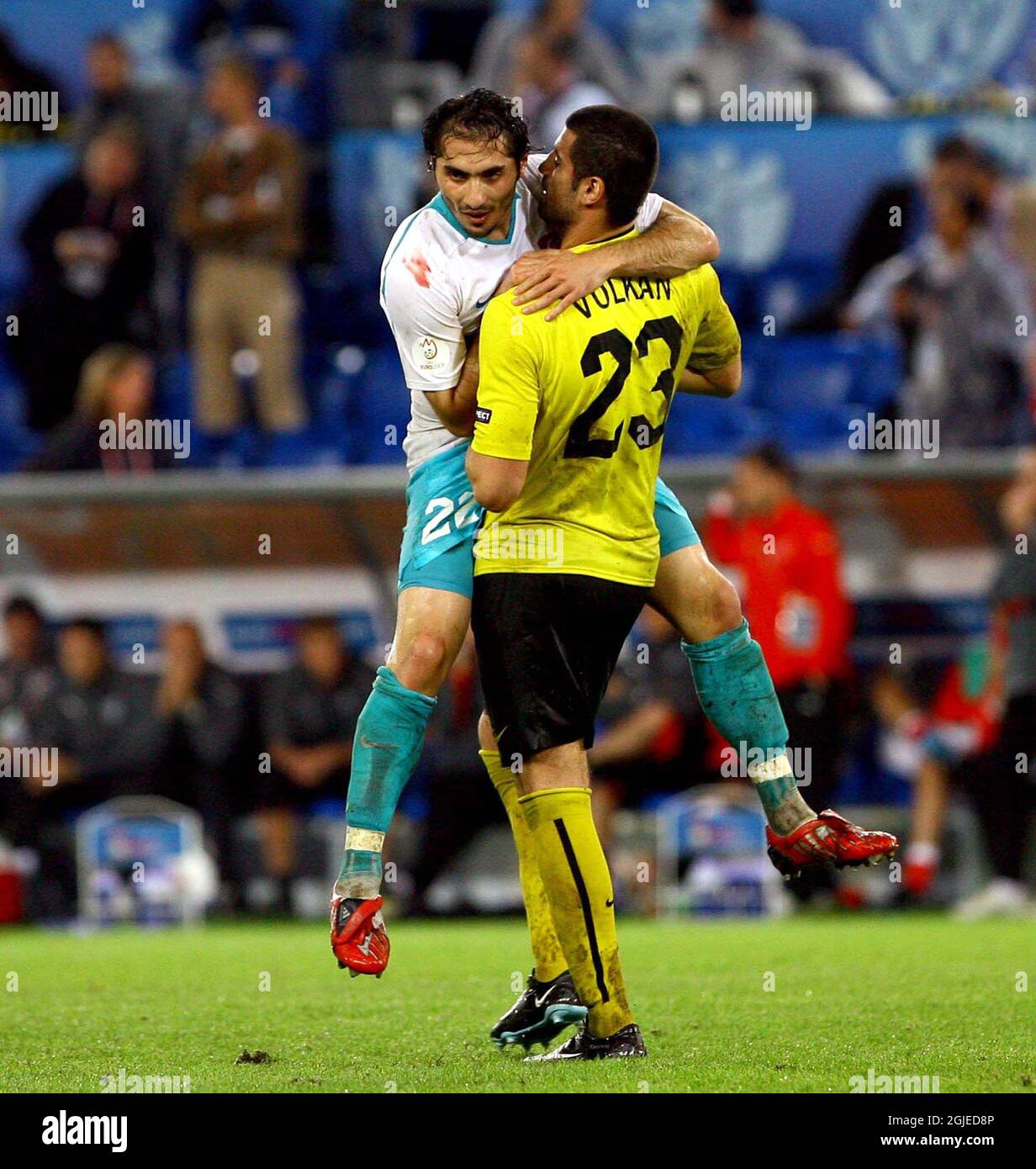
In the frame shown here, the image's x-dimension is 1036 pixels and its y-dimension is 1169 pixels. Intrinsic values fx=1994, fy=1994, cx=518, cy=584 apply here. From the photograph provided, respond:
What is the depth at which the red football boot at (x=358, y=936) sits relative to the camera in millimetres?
4746

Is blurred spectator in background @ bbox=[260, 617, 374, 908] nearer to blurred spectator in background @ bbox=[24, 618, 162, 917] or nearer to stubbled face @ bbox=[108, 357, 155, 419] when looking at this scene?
blurred spectator in background @ bbox=[24, 618, 162, 917]

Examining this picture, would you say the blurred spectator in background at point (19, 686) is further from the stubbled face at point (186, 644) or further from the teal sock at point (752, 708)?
the teal sock at point (752, 708)

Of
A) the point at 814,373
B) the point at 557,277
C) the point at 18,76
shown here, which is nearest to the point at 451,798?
the point at 814,373

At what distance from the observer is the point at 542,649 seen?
489 centimetres

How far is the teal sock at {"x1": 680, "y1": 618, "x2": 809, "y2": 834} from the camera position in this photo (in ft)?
17.6

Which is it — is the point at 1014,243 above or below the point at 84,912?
A: above

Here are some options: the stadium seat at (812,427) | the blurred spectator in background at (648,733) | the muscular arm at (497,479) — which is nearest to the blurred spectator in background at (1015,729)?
the blurred spectator in background at (648,733)

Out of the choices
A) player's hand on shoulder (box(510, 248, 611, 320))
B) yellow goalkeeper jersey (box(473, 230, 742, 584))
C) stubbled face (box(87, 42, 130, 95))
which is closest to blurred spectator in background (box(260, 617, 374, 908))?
stubbled face (box(87, 42, 130, 95))

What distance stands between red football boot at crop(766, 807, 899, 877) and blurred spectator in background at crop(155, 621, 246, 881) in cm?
661
